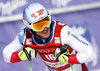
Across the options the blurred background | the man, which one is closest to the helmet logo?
the man

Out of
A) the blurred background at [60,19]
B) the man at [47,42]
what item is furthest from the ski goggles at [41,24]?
the blurred background at [60,19]

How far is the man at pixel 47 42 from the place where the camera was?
8.82 ft

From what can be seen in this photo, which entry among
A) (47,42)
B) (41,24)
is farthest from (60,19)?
(41,24)

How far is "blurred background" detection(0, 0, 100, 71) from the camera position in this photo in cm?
404

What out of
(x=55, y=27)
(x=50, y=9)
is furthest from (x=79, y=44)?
(x=50, y=9)

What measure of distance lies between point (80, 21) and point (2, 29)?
113 cm

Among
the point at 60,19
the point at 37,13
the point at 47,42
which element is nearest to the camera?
the point at 37,13

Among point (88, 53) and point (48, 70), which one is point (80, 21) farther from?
point (88, 53)

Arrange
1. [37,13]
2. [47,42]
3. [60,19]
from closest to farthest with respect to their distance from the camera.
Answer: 1. [37,13]
2. [47,42]
3. [60,19]

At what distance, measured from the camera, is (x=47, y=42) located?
110 inches

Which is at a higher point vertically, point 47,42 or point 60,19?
point 60,19

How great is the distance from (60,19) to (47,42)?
A: 1.47 metres

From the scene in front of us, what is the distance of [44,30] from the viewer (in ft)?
8.84

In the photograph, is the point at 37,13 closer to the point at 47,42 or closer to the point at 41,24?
the point at 41,24
